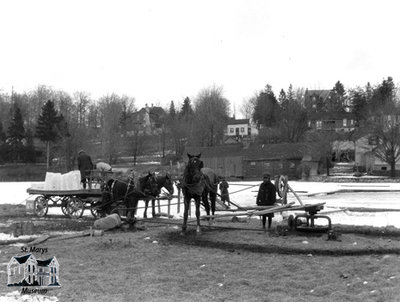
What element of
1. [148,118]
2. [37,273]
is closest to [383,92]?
[148,118]

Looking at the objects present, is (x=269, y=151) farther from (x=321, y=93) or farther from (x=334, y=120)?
(x=321, y=93)

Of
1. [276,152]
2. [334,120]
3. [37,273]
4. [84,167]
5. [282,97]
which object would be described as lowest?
[37,273]

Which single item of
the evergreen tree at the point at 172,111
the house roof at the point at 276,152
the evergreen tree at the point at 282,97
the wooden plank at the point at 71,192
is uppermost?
the evergreen tree at the point at 282,97

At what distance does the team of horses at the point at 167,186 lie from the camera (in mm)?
14273

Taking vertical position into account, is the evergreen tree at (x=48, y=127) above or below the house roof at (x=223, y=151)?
above

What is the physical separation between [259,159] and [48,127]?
32.5m

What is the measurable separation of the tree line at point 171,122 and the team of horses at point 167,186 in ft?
174

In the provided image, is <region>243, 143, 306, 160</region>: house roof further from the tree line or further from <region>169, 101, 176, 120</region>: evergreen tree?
<region>169, 101, 176, 120</region>: evergreen tree

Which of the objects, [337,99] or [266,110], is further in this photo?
[337,99]

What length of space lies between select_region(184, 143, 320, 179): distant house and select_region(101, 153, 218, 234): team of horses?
53.1 metres

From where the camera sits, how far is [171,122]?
101688mm

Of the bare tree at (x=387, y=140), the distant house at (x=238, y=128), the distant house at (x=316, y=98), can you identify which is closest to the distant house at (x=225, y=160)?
the bare tree at (x=387, y=140)

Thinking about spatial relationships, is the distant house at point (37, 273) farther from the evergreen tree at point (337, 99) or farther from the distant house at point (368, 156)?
the evergreen tree at point (337, 99)

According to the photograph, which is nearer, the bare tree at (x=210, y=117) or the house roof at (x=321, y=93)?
the bare tree at (x=210, y=117)
